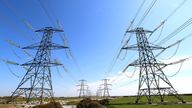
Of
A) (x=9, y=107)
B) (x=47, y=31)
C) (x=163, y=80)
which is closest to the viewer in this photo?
(x=9, y=107)

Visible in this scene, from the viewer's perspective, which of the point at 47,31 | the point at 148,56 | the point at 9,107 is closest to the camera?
the point at 9,107

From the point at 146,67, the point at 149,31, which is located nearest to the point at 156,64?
the point at 146,67

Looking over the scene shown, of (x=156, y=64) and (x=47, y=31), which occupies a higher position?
(x=47, y=31)

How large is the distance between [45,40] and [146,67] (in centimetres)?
2195

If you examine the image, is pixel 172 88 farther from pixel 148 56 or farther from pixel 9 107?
pixel 9 107

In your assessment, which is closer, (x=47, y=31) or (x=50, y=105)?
(x=50, y=105)

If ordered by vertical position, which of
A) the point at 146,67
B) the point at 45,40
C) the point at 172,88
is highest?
the point at 45,40

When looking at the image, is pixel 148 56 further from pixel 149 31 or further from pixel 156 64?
pixel 149 31

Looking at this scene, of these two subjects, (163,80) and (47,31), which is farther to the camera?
(47,31)

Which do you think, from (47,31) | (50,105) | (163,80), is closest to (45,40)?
(47,31)

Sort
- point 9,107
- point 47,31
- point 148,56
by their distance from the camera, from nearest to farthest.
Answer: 1. point 9,107
2. point 148,56
3. point 47,31

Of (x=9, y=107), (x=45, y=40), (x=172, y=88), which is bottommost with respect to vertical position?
(x=9, y=107)

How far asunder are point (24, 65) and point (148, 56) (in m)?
25.2

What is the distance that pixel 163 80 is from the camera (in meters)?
48.2
